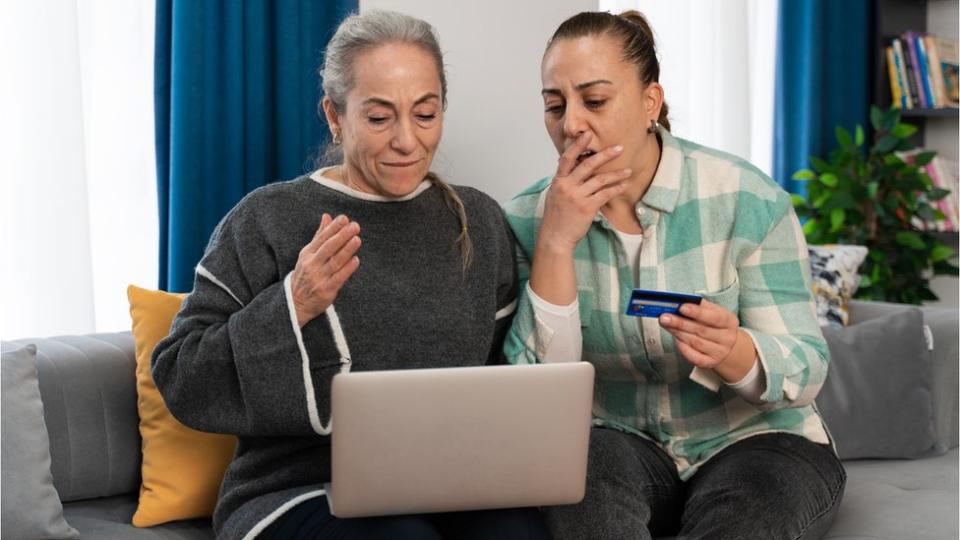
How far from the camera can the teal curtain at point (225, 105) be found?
246 centimetres

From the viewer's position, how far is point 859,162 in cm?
390

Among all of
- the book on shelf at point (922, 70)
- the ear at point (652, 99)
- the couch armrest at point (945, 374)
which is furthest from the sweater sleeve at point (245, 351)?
the book on shelf at point (922, 70)

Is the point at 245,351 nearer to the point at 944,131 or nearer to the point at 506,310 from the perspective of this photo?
the point at 506,310

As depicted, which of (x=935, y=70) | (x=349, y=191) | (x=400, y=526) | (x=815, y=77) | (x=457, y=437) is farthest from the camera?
(x=935, y=70)

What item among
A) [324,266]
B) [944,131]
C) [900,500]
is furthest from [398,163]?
[944,131]

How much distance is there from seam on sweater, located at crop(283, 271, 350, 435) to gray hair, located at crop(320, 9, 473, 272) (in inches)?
9.9

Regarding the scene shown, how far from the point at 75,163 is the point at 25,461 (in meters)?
0.82

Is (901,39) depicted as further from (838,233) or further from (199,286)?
(199,286)

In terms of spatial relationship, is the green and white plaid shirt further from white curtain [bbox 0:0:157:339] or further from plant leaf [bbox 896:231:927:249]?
plant leaf [bbox 896:231:927:249]

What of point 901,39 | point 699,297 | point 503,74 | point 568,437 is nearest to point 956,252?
point 901,39

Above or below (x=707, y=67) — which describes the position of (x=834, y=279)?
below

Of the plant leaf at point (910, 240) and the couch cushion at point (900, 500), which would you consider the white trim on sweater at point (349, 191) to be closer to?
the couch cushion at point (900, 500)

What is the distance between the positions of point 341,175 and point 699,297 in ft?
2.13

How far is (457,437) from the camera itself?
151 cm
